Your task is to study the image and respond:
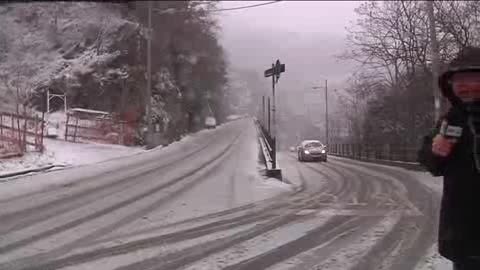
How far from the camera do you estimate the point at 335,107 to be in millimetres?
48406

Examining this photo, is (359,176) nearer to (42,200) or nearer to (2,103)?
(42,200)

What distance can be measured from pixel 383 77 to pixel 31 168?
26.2 metres

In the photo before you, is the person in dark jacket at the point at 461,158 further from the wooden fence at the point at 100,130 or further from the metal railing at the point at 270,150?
the wooden fence at the point at 100,130

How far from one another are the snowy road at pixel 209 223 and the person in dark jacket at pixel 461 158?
356cm

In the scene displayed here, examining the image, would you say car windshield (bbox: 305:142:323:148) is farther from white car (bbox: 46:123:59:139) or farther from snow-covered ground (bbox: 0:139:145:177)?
white car (bbox: 46:123:59:139)

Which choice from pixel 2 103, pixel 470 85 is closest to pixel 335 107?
pixel 2 103

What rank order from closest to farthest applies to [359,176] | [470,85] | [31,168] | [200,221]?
[470,85] → [200,221] → [31,168] → [359,176]

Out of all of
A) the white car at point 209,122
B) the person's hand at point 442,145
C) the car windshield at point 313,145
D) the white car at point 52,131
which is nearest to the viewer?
the person's hand at point 442,145

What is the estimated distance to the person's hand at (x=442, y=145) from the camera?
3180 mm

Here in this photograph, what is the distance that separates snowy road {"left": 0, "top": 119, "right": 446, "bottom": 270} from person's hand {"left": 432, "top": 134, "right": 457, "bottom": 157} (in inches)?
149

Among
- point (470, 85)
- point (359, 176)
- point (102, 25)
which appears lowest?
point (359, 176)

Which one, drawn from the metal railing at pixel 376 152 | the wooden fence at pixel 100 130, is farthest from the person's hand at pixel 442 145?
the wooden fence at pixel 100 130

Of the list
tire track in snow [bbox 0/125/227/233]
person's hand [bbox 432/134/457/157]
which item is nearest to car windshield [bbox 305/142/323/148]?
tire track in snow [bbox 0/125/227/233]

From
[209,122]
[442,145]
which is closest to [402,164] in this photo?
[442,145]
